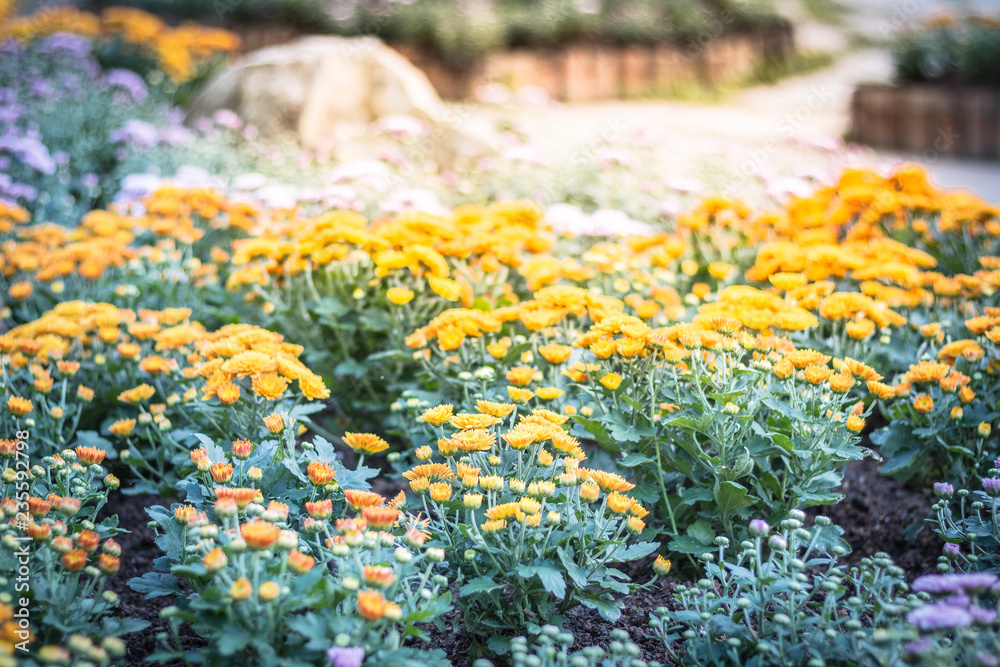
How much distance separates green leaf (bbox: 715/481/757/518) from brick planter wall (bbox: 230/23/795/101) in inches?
393

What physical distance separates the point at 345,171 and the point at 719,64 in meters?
11.1

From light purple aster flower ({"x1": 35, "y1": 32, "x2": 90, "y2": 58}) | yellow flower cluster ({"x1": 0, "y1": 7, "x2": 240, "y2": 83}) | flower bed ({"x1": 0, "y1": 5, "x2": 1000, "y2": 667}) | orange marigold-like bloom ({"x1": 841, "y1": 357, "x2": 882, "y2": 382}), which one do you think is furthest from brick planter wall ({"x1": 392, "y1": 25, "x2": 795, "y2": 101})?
orange marigold-like bloom ({"x1": 841, "y1": 357, "x2": 882, "y2": 382})

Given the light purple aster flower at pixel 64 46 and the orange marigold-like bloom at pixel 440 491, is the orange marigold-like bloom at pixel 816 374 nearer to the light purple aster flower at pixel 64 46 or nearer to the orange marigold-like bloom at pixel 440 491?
the orange marigold-like bloom at pixel 440 491

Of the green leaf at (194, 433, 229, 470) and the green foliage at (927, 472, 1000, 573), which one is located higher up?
the green leaf at (194, 433, 229, 470)

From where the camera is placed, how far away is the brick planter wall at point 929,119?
8.67 metres

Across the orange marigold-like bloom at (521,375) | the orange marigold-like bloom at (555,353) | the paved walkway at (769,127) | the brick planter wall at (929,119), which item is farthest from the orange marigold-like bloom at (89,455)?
the brick planter wall at (929,119)

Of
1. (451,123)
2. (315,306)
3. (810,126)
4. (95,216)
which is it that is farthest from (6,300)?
(810,126)

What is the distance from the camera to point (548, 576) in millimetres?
1676

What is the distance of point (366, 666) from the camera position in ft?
4.68

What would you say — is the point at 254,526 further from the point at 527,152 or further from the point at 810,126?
the point at 810,126

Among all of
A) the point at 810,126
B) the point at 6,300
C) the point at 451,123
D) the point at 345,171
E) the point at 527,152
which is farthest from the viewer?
the point at 810,126

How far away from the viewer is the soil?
2.01m

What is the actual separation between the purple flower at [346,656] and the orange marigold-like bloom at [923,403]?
6.28 ft

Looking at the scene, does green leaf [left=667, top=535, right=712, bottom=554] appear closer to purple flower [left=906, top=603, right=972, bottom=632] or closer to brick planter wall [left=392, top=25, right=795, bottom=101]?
purple flower [left=906, top=603, right=972, bottom=632]
